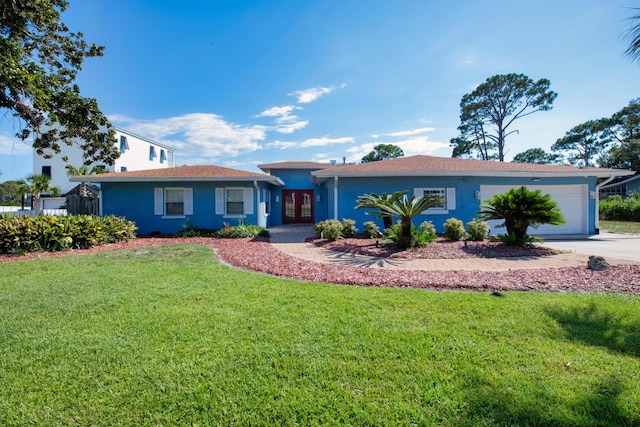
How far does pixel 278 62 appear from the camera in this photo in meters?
12.9

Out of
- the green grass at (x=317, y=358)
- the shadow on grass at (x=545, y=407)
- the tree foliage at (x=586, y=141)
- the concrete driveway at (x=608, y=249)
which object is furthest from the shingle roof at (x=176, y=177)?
the tree foliage at (x=586, y=141)

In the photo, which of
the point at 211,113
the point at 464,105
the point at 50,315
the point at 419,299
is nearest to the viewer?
the point at 50,315

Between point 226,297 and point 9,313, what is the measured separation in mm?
2841

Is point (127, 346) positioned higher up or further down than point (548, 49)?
further down

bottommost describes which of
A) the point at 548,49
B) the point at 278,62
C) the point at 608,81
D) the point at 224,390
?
the point at 224,390

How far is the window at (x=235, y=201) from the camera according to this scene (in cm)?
1404

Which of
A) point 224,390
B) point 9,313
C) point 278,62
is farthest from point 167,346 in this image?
point 278,62

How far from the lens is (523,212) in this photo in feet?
29.7

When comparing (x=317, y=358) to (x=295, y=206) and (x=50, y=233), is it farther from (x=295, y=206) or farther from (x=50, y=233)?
(x=295, y=206)

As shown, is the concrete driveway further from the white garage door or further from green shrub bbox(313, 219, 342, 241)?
green shrub bbox(313, 219, 342, 241)

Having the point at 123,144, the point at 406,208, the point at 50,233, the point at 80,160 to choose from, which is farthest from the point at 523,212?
the point at 80,160

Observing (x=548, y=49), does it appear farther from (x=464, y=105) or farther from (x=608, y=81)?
(x=464, y=105)

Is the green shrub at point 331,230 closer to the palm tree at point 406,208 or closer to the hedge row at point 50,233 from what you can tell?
the palm tree at point 406,208

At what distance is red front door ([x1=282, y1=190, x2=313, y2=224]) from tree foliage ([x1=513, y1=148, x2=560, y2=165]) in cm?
4535
